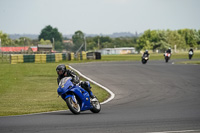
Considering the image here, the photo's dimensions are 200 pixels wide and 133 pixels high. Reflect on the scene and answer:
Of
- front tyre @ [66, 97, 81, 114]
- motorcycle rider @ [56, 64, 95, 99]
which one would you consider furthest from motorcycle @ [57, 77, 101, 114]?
motorcycle rider @ [56, 64, 95, 99]

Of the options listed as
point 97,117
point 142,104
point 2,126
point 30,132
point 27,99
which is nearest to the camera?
point 30,132

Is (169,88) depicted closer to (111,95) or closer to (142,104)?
(111,95)

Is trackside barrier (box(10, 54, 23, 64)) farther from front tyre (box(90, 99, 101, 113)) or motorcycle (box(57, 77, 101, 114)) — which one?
motorcycle (box(57, 77, 101, 114))

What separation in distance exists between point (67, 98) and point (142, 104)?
4093 mm

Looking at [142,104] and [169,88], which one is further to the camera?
[169,88]

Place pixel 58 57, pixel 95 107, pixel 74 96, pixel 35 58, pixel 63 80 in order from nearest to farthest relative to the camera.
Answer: pixel 63 80, pixel 74 96, pixel 95 107, pixel 35 58, pixel 58 57

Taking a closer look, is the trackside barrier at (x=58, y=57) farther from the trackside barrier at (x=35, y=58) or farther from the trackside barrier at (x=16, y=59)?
the trackside barrier at (x=16, y=59)

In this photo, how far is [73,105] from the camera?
11539 millimetres

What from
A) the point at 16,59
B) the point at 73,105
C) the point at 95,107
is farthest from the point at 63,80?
the point at 16,59

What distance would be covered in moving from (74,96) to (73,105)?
0.74 ft

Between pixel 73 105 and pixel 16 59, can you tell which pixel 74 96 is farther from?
pixel 16 59

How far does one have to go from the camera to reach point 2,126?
378 inches

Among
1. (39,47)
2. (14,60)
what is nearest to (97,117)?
(14,60)

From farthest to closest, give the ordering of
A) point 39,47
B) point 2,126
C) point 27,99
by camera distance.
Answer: point 39,47 → point 27,99 → point 2,126
